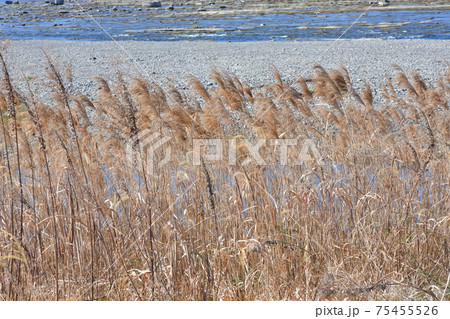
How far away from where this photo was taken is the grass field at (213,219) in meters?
2.88

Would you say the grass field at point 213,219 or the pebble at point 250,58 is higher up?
the grass field at point 213,219

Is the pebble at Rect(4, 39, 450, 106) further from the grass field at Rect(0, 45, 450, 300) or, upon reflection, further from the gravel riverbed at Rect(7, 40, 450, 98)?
the grass field at Rect(0, 45, 450, 300)

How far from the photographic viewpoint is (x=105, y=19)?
4162cm

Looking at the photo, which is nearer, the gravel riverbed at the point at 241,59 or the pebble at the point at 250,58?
the gravel riverbed at the point at 241,59

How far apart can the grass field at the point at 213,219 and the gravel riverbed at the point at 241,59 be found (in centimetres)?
761

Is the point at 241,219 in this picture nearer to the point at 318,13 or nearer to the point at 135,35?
the point at 135,35

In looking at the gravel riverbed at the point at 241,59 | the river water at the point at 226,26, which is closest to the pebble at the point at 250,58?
the gravel riverbed at the point at 241,59

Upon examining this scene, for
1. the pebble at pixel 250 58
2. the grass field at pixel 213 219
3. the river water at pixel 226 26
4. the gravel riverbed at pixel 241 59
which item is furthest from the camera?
the river water at pixel 226 26

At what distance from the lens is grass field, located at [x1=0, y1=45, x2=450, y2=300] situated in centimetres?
288

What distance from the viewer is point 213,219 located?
3.70 meters

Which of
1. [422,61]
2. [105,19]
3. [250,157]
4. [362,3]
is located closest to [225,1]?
[362,3]

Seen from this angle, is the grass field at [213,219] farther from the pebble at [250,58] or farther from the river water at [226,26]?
the river water at [226,26]

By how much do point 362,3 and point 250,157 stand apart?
46.6m

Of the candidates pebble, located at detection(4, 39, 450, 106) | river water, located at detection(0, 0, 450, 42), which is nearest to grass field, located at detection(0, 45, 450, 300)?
pebble, located at detection(4, 39, 450, 106)
